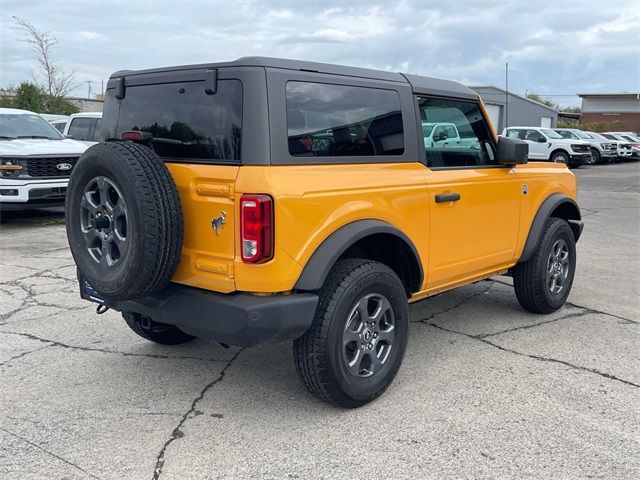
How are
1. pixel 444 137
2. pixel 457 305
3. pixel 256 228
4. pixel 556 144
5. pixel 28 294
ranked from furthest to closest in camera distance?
pixel 556 144 < pixel 28 294 < pixel 457 305 < pixel 444 137 < pixel 256 228

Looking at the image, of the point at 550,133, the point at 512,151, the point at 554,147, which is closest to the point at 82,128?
the point at 512,151

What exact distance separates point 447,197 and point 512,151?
2.80 feet

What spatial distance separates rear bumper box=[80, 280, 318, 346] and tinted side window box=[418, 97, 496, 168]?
1568 millimetres

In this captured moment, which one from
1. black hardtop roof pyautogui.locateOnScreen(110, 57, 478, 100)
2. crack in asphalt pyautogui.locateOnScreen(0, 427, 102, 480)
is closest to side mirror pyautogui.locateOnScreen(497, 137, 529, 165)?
black hardtop roof pyautogui.locateOnScreen(110, 57, 478, 100)

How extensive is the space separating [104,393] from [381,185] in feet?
6.93

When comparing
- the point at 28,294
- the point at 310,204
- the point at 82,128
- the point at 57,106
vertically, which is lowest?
the point at 28,294

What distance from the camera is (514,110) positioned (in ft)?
144

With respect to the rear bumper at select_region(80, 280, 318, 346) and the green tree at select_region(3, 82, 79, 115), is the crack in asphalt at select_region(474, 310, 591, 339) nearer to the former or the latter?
the rear bumper at select_region(80, 280, 318, 346)

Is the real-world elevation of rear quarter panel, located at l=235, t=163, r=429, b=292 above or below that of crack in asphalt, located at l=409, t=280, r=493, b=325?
above

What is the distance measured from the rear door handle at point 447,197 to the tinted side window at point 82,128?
11592mm

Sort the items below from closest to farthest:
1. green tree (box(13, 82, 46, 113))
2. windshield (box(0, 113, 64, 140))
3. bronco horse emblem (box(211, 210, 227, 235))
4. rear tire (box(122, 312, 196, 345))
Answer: bronco horse emblem (box(211, 210, 227, 235)), rear tire (box(122, 312, 196, 345)), windshield (box(0, 113, 64, 140)), green tree (box(13, 82, 46, 113))

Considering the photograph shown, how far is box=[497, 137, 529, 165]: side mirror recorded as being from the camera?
4.78 meters

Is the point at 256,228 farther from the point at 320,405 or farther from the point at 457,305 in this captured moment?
the point at 457,305

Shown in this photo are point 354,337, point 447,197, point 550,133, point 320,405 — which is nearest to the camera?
point 354,337
